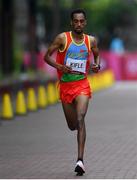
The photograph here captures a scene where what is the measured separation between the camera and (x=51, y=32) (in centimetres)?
5522

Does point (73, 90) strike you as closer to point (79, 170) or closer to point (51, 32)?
point (79, 170)

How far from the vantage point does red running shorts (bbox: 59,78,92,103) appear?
10.6m

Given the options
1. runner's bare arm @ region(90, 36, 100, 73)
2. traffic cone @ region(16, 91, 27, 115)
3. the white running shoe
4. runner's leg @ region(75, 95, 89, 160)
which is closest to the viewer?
the white running shoe

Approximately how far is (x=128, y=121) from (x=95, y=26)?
44046 mm

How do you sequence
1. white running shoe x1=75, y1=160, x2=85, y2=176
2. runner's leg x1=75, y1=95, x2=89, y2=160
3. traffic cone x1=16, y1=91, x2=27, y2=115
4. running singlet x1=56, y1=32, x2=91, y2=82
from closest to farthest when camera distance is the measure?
white running shoe x1=75, y1=160, x2=85, y2=176, runner's leg x1=75, y1=95, x2=89, y2=160, running singlet x1=56, y1=32, x2=91, y2=82, traffic cone x1=16, y1=91, x2=27, y2=115

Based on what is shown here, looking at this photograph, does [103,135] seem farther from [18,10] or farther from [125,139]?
[18,10]

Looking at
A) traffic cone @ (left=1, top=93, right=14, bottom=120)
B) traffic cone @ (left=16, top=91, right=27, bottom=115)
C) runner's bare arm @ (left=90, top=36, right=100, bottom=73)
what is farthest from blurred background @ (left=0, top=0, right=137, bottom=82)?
runner's bare arm @ (left=90, top=36, right=100, bottom=73)

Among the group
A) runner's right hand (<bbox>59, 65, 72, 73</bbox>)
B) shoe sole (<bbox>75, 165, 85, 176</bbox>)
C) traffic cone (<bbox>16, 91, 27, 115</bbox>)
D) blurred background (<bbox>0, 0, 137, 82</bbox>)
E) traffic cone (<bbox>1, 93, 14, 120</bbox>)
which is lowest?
blurred background (<bbox>0, 0, 137, 82</bbox>)

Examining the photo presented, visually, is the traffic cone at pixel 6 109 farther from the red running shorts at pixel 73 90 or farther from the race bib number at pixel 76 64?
the race bib number at pixel 76 64

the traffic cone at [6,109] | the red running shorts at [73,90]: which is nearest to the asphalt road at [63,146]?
the traffic cone at [6,109]

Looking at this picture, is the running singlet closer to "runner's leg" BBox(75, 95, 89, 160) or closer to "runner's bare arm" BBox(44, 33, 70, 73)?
"runner's bare arm" BBox(44, 33, 70, 73)

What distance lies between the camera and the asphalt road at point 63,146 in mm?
10758

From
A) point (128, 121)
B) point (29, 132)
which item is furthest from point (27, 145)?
point (128, 121)

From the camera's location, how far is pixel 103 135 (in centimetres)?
1559
